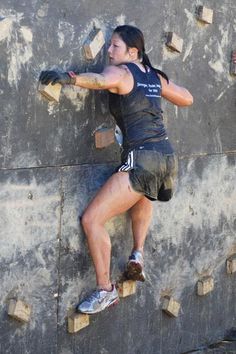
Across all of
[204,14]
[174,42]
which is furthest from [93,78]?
[204,14]

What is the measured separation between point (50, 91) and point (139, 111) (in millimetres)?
625

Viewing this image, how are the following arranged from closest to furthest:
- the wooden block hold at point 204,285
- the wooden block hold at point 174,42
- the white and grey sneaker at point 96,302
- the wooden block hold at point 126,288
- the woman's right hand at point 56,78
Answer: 1. the woman's right hand at point 56,78
2. the white and grey sneaker at point 96,302
3. the wooden block hold at point 126,288
4. the wooden block hold at point 174,42
5. the wooden block hold at point 204,285

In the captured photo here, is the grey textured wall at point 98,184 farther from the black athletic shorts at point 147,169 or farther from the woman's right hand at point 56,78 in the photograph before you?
the black athletic shorts at point 147,169

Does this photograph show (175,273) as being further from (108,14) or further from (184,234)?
(108,14)

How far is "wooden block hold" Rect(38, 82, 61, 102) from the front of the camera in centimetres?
442

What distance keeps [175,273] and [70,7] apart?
87.6 inches

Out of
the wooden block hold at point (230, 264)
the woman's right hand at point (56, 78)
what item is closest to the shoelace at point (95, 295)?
the woman's right hand at point (56, 78)

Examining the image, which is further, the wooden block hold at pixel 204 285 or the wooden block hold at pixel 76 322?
the wooden block hold at pixel 204 285

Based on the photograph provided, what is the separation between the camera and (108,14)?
4.88m

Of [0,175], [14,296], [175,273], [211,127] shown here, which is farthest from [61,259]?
[211,127]

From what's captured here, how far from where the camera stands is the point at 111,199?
4742 mm

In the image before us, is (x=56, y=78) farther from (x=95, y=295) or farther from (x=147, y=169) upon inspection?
(x=95, y=295)

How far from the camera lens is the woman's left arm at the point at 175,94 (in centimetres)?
502

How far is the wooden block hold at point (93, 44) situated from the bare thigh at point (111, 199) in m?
0.78
